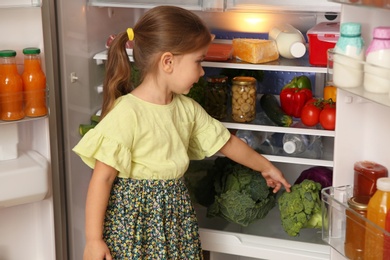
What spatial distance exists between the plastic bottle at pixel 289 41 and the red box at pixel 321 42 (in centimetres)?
5

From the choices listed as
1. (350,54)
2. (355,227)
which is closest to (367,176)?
(355,227)

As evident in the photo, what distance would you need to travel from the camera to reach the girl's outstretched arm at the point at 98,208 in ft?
6.30

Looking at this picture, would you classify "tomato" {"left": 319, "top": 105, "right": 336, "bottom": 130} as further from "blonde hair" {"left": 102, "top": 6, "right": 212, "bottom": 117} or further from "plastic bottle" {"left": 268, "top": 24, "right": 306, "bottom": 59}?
"blonde hair" {"left": 102, "top": 6, "right": 212, "bottom": 117}

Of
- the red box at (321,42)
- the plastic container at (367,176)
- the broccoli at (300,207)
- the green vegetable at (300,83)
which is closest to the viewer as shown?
the plastic container at (367,176)

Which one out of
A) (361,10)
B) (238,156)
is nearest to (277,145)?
(238,156)

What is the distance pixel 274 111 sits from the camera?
7.63 feet

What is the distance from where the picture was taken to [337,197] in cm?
175

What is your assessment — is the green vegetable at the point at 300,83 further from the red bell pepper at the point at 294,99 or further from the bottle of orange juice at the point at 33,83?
the bottle of orange juice at the point at 33,83

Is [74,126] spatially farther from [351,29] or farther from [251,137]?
[351,29]

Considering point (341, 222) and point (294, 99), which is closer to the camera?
point (341, 222)

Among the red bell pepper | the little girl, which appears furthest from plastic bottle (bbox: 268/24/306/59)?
the little girl

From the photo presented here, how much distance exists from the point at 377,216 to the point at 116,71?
86cm

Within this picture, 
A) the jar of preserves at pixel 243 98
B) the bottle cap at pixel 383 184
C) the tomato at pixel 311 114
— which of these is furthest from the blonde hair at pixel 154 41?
the bottle cap at pixel 383 184

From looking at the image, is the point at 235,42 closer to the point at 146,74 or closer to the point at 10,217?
the point at 146,74
